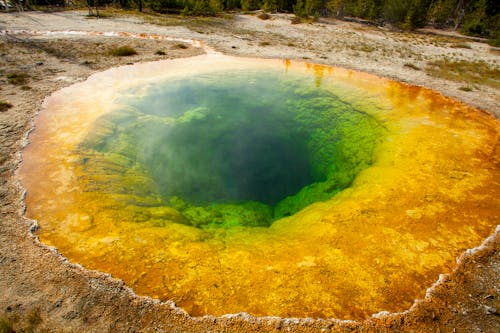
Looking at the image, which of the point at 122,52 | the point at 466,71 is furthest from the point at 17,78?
the point at 466,71

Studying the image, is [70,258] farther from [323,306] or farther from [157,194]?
[323,306]

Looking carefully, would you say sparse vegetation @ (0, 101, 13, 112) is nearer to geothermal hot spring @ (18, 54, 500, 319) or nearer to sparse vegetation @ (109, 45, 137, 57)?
geothermal hot spring @ (18, 54, 500, 319)

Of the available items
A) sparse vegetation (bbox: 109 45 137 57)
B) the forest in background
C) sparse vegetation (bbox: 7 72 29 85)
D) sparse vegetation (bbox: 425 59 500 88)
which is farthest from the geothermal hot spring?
the forest in background

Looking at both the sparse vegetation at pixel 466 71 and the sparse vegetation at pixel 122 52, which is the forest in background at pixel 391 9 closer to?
the sparse vegetation at pixel 466 71

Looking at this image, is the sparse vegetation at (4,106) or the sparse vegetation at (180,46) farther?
the sparse vegetation at (180,46)

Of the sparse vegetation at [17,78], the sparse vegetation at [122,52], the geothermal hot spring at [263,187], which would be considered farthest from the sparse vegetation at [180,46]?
the sparse vegetation at [17,78]

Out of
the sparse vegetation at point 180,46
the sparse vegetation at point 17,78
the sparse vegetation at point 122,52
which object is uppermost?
the sparse vegetation at point 180,46
